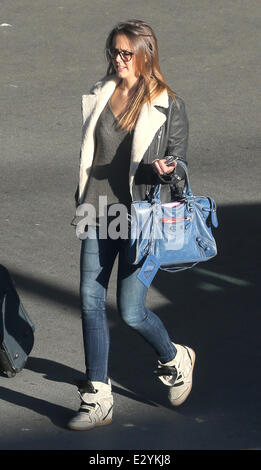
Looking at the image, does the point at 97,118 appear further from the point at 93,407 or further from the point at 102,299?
the point at 93,407

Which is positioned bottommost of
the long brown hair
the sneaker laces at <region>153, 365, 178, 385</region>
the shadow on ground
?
the shadow on ground

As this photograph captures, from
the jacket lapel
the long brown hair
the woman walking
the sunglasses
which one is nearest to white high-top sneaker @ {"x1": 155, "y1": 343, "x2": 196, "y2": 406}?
the woman walking

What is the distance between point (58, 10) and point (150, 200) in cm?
963

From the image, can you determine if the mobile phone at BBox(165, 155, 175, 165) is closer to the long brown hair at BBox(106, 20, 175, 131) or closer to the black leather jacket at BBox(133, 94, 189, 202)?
the black leather jacket at BBox(133, 94, 189, 202)

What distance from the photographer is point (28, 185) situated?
9172 millimetres

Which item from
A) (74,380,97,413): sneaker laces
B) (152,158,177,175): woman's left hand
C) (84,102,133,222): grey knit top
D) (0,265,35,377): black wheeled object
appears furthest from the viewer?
(0,265,35,377): black wheeled object

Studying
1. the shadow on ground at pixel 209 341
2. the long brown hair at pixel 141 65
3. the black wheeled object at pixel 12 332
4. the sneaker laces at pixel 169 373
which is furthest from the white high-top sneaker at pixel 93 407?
the long brown hair at pixel 141 65

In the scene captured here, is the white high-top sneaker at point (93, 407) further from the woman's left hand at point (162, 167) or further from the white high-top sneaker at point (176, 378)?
the woman's left hand at point (162, 167)

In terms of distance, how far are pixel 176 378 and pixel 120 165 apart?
3.87ft

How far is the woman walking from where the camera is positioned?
5234 mm

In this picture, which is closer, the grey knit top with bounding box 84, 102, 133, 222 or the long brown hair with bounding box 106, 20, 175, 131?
the long brown hair with bounding box 106, 20, 175, 131

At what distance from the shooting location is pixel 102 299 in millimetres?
5473

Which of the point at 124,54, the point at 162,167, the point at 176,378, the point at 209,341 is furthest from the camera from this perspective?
the point at 209,341

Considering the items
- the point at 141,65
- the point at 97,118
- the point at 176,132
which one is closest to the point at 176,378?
the point at 176,132
